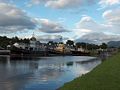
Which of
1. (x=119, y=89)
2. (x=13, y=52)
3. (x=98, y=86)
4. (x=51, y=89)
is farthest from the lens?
(x=13, y=52)

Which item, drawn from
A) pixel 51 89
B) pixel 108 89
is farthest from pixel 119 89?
pixel 51 89

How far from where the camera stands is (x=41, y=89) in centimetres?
2631

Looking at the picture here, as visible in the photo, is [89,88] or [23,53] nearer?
[89,88]

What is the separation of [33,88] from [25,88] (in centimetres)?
66

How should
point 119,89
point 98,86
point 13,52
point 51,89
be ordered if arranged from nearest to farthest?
1. point 119,89
2. point 98,86
3. point 51,89
4. point 13,52

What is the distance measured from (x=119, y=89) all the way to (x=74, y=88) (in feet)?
9.39

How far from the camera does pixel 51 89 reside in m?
26.3

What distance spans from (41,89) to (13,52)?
131716 millimetres

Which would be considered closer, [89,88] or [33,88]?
[89,88]

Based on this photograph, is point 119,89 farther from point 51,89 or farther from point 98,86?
point 51,89

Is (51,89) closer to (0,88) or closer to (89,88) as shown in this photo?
(0,88)

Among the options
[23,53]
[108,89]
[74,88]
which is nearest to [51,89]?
[74,88]

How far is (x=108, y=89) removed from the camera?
A: 18109mm

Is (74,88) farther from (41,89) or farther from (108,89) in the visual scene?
(41,89)
